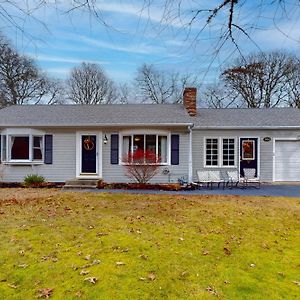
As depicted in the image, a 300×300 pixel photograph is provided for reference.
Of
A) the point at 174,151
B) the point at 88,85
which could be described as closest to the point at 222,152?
the point at 174,151

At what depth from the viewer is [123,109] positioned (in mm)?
18516

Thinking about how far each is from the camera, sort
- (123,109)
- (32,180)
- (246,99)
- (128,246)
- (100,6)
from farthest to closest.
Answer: (246,99) < (123,109) < (32,180) < (128,246) < (100,6)

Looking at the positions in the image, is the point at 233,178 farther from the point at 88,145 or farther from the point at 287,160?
the point at 88,145

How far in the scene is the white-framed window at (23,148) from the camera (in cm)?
1568

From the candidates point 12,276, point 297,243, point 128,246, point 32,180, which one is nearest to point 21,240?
point 12,276

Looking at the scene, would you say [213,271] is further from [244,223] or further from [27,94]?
[27,94]

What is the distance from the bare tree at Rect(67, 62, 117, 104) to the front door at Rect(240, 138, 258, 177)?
23.5 metres

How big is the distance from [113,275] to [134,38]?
332cm

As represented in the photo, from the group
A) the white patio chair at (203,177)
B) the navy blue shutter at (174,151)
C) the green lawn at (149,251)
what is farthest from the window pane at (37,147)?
the white patio chair at (203,177)

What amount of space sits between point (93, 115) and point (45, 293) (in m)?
13.7

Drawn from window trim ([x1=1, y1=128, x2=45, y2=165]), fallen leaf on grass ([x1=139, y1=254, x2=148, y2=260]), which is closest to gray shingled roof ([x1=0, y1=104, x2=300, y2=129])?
window trim ([x1=1, y1=128, x2=45, y2=165])

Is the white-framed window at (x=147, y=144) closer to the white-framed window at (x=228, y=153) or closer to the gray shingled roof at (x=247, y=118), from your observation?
the gray shingled roof at (x=247, y=118)

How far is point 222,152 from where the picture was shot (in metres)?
16.6

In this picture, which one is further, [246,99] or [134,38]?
[246,99]
